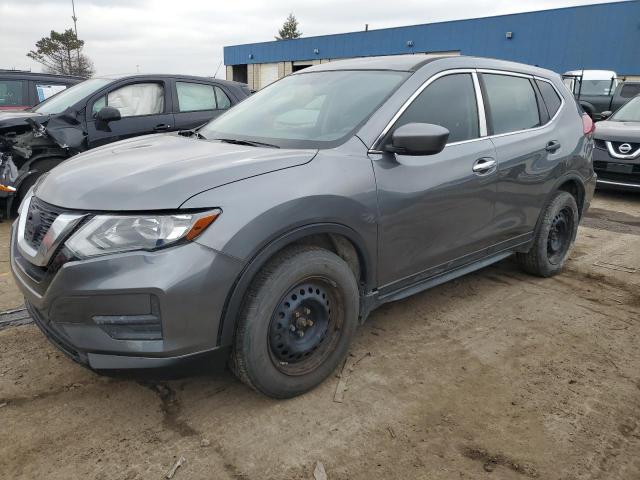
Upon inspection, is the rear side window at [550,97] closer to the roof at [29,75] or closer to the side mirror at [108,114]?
the side mirror at [108,114]

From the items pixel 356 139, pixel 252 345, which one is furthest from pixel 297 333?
pixel 356 139

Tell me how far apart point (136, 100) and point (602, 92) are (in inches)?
520

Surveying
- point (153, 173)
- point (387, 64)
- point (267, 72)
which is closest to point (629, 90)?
point (387, 64)

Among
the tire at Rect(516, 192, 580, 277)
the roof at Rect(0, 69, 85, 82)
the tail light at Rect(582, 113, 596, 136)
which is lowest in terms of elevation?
the tire at Rect(516, 192, 580, 277)

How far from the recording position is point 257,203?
2.23 metres

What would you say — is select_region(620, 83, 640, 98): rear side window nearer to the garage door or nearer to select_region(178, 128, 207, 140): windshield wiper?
select_region(178, 128, 207, 140): windshield wiper

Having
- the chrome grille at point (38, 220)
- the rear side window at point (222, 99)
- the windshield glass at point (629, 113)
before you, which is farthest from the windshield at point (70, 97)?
the windshield glass at point (629, 113)

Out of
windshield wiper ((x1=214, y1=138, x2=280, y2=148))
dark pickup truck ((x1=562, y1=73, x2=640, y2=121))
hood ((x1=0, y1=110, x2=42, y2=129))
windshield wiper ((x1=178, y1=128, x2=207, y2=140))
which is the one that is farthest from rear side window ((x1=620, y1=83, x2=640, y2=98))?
hood ((x1=0, y1=110, x2=42, y2=129))

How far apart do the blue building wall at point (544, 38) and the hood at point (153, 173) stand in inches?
975

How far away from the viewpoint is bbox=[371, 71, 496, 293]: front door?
2.80 metres

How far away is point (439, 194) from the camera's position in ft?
9.89

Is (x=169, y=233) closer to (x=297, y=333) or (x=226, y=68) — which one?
(x=297, y=333)

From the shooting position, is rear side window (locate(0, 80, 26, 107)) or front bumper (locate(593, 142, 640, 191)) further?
rear side window (locate(0, 80, 26, 107))

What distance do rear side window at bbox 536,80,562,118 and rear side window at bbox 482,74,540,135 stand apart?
0.14 metres
